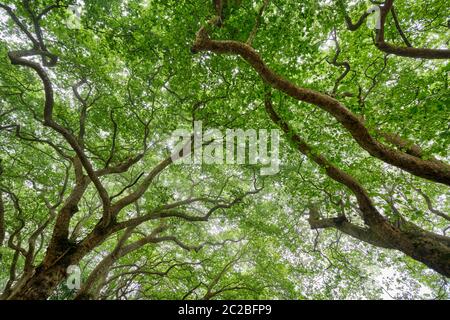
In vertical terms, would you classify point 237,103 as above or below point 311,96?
above

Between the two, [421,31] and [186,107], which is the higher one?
[421,31]

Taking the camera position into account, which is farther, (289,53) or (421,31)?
(421,31)

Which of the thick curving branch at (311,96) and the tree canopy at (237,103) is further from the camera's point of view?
the tree canopy at (237,103)

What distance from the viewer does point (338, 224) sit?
9.06 metres

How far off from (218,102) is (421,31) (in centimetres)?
604

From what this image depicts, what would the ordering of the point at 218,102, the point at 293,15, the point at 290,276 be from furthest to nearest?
the point at 290,276, the point at 218,102, the point at 293,15

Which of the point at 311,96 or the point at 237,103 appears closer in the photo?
the point at 311,96

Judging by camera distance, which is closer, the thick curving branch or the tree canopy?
the thick curving branch

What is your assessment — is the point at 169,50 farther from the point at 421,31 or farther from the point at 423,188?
the point at 423,188

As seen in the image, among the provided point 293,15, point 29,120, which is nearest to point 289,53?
point 293,15

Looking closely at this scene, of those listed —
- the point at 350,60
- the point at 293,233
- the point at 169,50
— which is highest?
the point at 350,60
